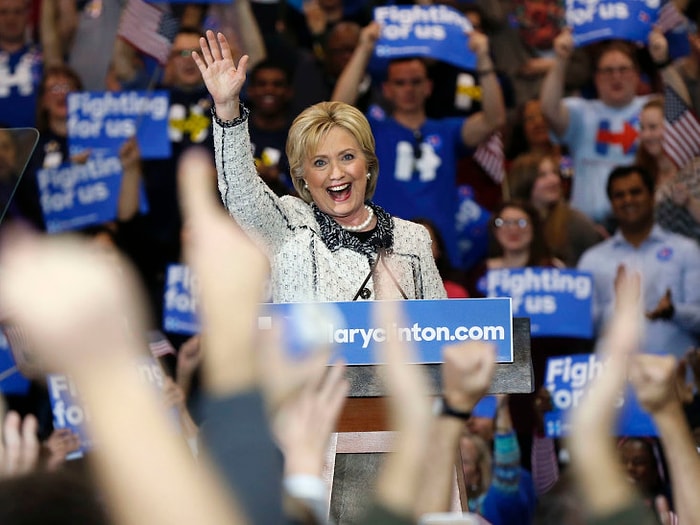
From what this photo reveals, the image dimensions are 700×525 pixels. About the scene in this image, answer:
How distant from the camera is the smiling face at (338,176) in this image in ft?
10.2

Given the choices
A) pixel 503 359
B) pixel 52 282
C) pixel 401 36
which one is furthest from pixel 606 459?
pixel 401 36

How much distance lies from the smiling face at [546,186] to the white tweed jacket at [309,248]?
251 centimetres

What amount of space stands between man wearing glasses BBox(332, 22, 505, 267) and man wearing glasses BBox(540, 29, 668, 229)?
0.96 feet

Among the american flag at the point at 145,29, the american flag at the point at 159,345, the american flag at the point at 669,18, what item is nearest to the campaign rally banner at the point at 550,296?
the american flag at the point at 159,345

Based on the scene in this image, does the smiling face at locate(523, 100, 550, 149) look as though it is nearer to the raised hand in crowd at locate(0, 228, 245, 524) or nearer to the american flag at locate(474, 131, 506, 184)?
the american flag at locate(474, 131, 506, 184)

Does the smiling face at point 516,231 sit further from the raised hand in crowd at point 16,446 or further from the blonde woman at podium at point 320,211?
the raised hand in crowd at point 16,446

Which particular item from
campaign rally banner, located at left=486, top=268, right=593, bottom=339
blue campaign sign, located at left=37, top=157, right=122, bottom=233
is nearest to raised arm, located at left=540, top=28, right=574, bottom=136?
campaign rally banner, located at left=486, top=268, right=593, bottom=339

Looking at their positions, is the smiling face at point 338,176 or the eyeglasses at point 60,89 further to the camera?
the eyeglasses at point 60,89

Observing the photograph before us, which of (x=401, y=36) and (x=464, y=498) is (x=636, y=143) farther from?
(x=464, y=498)

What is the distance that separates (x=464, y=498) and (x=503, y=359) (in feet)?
1.56

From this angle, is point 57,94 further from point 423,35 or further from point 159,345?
point 423,35

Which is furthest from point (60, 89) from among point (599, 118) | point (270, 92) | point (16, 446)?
point (16, 446)

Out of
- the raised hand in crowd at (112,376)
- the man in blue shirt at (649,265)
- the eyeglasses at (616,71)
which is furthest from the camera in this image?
the eyeglasses at (616,71)

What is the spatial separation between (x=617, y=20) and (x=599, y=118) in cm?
43
